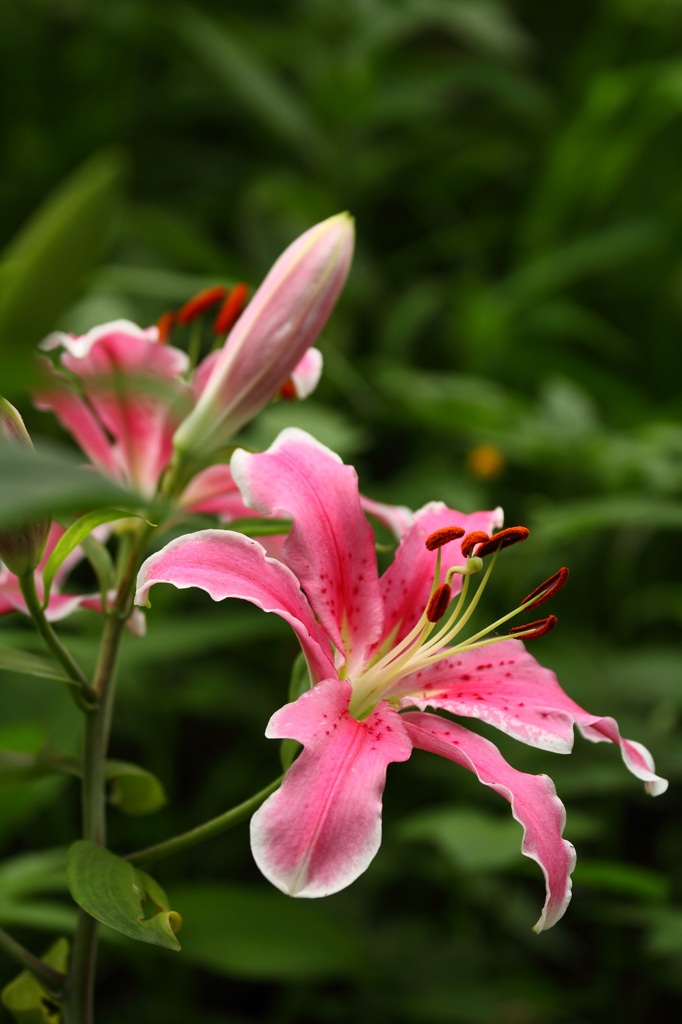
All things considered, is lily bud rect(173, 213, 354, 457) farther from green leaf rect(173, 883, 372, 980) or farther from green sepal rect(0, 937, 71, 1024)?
green leaf rect(173, 883, 372, 980)

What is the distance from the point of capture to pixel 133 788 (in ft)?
1.54

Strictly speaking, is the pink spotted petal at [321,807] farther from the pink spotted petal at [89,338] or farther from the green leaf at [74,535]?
the pink spotted petal at [89,338]

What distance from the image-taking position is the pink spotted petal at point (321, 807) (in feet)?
1.10

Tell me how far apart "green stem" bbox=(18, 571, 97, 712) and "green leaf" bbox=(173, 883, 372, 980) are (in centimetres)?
47

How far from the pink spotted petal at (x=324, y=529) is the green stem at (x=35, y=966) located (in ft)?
0.51

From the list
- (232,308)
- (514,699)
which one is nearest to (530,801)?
(514,699)

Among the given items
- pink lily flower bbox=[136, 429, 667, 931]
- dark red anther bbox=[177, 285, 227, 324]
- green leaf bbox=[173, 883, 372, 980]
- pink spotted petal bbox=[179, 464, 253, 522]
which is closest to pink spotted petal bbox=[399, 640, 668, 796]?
pink lily flower bbox=[136, 429, 667, 931]

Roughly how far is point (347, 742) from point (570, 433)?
0.62 metres

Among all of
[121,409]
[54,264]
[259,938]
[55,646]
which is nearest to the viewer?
[54,264]

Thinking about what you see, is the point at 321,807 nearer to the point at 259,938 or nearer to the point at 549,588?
the point at 549,588

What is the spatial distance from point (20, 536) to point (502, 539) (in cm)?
19

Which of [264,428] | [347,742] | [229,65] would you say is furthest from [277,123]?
[347,742]

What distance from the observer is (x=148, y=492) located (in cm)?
58

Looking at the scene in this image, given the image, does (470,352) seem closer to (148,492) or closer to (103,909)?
(148,492)
